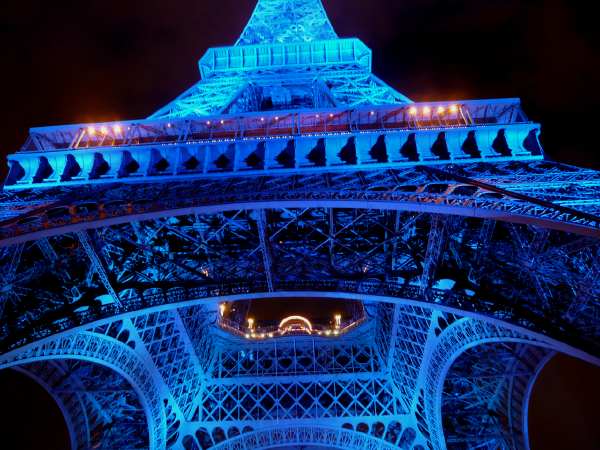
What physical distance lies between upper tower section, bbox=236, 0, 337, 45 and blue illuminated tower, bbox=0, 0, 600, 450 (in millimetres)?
5082

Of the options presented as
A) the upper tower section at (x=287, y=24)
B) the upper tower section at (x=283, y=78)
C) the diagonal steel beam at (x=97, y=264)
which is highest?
the upper tower section at (x=287, y=24)

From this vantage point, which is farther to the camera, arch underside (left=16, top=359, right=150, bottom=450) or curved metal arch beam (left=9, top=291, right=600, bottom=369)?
arch underside (left=16, top=359, right=150, bottom=450)

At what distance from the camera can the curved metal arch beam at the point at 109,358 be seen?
415 inches

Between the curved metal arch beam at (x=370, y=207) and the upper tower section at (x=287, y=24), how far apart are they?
16.9 m

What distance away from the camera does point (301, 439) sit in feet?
68.5

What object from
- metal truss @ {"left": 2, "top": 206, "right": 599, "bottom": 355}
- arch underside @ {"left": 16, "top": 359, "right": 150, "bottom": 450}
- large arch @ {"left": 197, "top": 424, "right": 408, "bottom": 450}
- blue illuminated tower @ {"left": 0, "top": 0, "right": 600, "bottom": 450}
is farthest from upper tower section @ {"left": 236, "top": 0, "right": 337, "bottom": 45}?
large arch @ {"left": 197, "top": 424, "right": 408, "bottom": 450}

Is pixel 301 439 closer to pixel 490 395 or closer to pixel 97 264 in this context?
pixel 490 395

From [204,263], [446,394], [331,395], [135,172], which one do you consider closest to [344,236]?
[204,263]

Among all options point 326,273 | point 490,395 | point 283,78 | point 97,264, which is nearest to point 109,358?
point 97,264

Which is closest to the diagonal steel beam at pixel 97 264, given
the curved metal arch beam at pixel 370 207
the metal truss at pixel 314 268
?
the metal truss at pixel 314 268

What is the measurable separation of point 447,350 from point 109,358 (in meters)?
11.1

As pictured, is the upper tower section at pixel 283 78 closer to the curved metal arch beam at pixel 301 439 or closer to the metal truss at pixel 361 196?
the metal truss at pixel 361 196

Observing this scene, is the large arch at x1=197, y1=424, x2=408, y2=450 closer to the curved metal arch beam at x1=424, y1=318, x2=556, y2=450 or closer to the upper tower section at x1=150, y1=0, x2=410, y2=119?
the curved metal arch beam at x1=424, y1=318, x2=556, y2=450

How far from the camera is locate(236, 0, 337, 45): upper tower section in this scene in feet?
84.5
